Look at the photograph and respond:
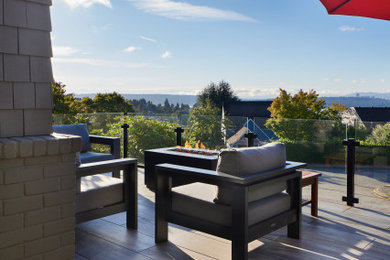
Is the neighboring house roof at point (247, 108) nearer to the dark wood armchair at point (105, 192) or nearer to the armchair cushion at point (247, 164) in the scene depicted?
the dark wood armchair at point (105, 192)

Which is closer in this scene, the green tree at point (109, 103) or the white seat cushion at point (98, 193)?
the white seat cushion at point (98, 193)

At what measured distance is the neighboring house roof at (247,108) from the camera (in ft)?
108

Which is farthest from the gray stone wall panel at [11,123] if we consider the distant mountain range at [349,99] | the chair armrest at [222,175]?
the distant mountain range at [349,99]

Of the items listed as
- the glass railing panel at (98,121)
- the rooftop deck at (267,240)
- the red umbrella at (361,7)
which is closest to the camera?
the rooftop deck at (267,240)

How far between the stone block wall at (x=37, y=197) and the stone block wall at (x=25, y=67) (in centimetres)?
12

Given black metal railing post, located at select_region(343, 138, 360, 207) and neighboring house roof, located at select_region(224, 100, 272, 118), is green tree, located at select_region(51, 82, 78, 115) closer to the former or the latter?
black metal railing post, located at select_region(343, 138, 360, 207)

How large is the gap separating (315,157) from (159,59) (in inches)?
1518

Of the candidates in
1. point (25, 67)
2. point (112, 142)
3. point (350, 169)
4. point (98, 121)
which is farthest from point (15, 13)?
point (98, 121)

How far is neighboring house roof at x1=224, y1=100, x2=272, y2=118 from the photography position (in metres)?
33.0

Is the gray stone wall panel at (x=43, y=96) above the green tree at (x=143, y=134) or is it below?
above

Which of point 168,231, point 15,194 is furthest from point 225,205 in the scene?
point 15,194

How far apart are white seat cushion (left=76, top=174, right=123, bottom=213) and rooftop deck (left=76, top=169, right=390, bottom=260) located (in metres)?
0.30

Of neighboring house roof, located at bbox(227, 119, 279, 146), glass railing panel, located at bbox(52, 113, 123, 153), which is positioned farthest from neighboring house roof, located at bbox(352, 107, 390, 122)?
glass railing panel, located at bbox(52, 113, 123, 153)

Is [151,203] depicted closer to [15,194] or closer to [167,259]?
[167,259]
